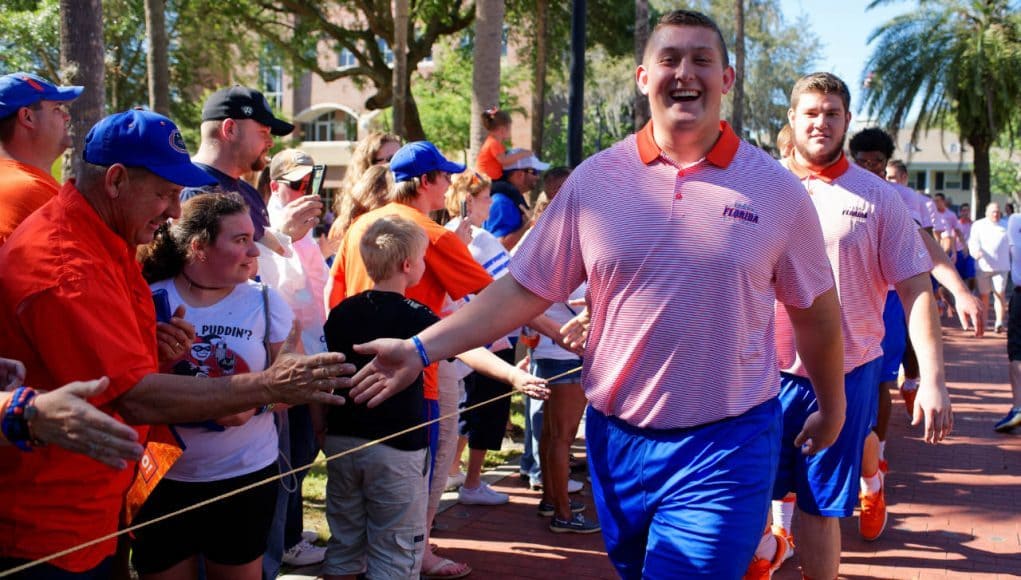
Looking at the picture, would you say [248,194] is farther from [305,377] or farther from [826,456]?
[826,456]

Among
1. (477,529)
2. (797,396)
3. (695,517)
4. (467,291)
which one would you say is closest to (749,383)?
(695,517)

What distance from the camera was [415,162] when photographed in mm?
4992

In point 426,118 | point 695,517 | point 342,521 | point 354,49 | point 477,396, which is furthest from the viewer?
point 426,118

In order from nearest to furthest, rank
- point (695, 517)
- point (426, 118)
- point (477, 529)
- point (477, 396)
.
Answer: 1. point (695, 517)
2. point (477, 529)
3. point (477, 396)
4. point (426, 118)

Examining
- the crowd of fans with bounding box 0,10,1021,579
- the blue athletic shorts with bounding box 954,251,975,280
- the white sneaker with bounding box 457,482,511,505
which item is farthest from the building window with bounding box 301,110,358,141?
the crowd of fans with bounding box 0,10,1021,579

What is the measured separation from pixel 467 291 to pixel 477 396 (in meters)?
Answer: 2.13

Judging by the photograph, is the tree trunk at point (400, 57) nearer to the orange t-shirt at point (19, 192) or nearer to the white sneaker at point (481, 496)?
the white sneaker at point (481, 496)

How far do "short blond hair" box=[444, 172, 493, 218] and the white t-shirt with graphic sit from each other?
2.96 m

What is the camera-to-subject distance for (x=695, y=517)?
3.06 metres

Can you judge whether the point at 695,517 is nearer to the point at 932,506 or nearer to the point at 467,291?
the point at 467,291

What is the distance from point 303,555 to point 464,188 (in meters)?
2.60

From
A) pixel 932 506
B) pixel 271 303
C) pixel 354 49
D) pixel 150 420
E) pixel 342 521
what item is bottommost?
pixel 932 506

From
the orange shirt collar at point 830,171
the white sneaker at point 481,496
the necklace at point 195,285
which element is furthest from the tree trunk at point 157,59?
the orange shirt collar at point 830,171

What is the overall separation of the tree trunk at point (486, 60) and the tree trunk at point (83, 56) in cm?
493
